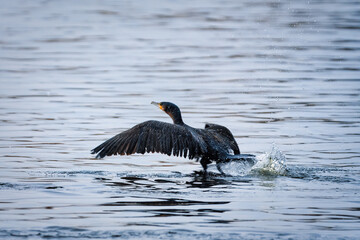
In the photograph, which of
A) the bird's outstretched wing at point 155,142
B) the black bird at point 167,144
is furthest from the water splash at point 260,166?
the bird's outstretched wing at point 155,142

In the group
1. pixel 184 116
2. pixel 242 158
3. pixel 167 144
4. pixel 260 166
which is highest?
pixel 184 116

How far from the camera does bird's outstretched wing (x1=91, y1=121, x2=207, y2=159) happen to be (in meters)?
10.6

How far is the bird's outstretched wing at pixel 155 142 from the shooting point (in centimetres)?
1063

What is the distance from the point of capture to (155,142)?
10656 mm

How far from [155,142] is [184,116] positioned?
4.26 m

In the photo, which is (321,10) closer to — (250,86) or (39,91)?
(250,86)

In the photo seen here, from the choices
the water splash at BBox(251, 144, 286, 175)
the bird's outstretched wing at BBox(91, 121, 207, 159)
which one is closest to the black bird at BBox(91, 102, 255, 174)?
the bird's outstretched wing at BBox(91, 121, 207, 159)

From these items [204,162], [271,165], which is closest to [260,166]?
[271,165]

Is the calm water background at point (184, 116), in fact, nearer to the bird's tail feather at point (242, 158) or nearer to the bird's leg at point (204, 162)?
the bird's tail feather at point (242, 158)

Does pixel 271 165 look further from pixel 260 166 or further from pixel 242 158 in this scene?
pixel 242 158

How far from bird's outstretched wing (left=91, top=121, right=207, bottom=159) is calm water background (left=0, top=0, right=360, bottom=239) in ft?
0.98

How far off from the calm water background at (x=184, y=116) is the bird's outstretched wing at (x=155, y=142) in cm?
30

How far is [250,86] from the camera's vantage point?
59.1 ft

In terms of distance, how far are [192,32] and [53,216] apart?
18650 mm
